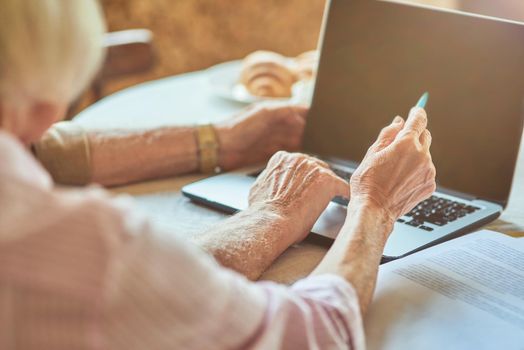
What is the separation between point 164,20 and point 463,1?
156 centimetres

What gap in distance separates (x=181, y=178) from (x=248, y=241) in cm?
41

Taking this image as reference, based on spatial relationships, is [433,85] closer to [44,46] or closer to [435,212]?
[435,212]

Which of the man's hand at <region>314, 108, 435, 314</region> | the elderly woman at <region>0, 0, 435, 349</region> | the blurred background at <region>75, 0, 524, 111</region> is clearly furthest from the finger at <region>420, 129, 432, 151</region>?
the blurred background at <region>75, 0, 524, 111</region>

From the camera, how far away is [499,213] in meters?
1.12

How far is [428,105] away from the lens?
1205 mm

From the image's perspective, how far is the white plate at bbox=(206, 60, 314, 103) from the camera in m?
1.64

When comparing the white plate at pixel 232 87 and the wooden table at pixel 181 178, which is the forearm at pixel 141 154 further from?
the white plate at pixel 232 87

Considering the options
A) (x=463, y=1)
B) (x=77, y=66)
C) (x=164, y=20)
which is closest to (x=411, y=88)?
(x=77, y=66)

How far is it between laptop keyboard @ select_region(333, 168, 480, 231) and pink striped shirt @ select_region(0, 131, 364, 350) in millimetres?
494

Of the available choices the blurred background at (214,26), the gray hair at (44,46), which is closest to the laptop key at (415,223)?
the gray hair at (44,46)

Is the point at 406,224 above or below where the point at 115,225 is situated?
below

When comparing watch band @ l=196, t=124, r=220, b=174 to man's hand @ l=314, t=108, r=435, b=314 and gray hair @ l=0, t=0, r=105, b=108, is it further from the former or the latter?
gray hair @ l=0, t=0, r=105, b=108

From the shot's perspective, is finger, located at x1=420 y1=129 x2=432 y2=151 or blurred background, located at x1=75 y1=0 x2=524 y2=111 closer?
finger, located at x1=420 y1=129 x2=432 y2=151

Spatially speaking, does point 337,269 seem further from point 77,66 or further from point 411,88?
point 411,88
